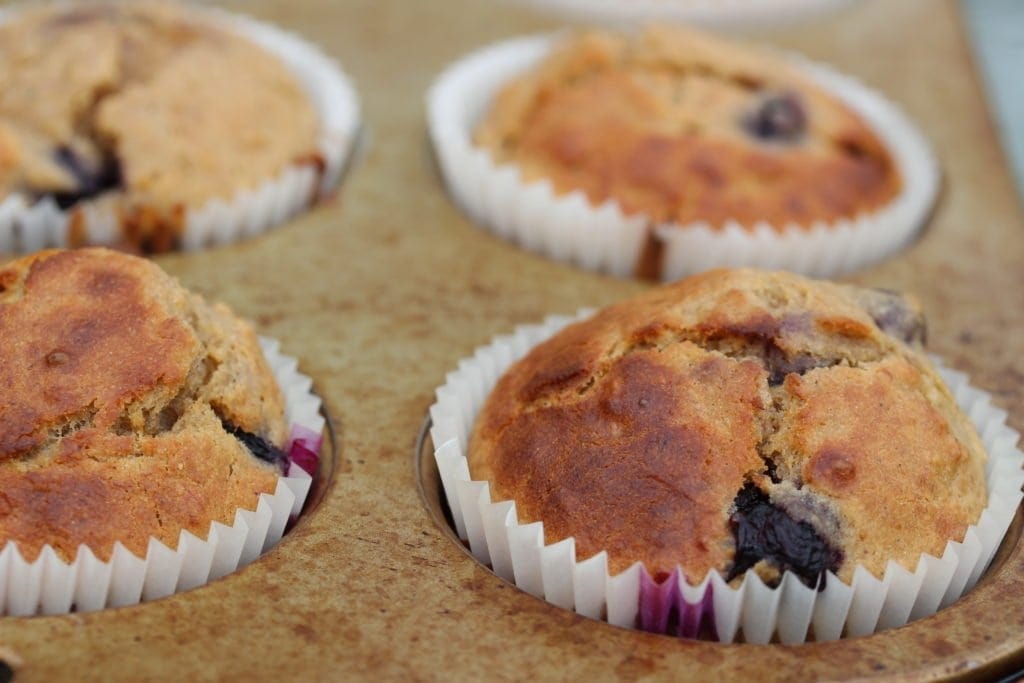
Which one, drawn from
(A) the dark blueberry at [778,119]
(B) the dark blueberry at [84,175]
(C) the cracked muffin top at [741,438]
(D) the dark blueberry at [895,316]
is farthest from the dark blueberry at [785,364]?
(B) the dark blueberry at [84,175]

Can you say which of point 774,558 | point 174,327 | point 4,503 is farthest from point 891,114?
point 4,503

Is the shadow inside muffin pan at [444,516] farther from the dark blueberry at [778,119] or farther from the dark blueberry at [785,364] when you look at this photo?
the dark blueberry at [778,119]

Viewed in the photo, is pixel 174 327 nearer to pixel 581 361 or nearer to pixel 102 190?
pixel 581 361

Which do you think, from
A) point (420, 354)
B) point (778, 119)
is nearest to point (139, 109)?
point (420, 354)

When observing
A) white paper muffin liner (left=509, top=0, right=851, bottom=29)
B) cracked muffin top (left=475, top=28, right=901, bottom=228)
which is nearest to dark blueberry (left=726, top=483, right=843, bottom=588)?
cracked muffin top (left=475, top=28, right=901, bottom=228)

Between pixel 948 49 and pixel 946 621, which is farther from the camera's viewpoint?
pixel 948 49

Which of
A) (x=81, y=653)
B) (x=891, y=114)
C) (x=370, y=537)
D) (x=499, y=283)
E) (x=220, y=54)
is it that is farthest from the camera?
(x=891, y=114)
